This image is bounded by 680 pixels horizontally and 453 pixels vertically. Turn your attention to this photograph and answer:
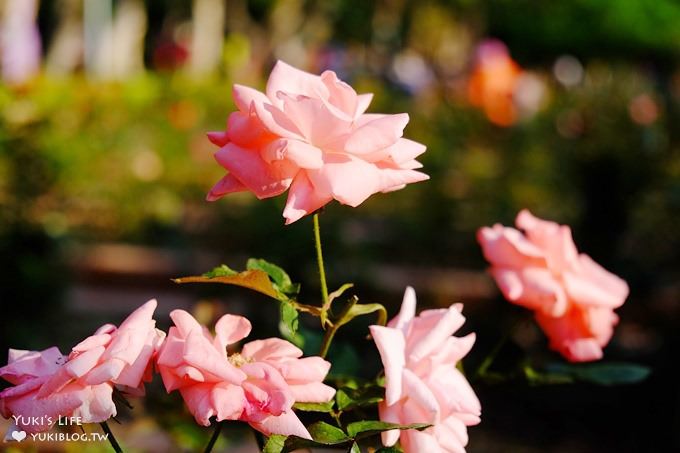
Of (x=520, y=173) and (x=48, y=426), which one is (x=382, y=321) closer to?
(x=48, y=426)

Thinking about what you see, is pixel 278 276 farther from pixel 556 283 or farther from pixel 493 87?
pixel 493 87

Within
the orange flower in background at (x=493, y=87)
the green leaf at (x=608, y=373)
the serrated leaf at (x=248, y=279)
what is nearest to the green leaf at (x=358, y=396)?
the serrated leaf at (x=248, y=279)

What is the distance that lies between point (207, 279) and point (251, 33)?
17.5m

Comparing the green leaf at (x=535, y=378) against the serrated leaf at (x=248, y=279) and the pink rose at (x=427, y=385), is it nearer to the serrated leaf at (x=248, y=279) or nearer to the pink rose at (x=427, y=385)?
the pink rose at (x=427, y=385)

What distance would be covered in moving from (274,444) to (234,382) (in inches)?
4.0

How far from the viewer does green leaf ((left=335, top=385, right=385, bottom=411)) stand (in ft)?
3.10

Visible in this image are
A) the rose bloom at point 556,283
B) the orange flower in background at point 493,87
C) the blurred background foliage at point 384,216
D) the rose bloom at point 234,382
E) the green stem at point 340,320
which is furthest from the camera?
the orange flower in background at point 493,87

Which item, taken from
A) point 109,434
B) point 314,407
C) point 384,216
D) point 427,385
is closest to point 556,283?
point 427,385

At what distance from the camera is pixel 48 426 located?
841 mm

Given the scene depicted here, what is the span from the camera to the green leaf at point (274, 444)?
0.87 meters

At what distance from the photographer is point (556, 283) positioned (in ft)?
3.74

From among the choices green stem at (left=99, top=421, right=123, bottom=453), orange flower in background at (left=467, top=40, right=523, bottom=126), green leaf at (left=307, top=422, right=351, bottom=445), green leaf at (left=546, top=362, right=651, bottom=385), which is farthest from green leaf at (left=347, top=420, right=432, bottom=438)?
orange flower in background at (left=467, top=40, right=523, bottom=126)

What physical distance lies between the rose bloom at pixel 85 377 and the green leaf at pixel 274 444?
13 cm

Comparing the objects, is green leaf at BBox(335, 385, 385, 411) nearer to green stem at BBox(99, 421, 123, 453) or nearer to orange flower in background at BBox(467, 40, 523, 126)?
green stem at BBox(99, 421, 123, 453)
